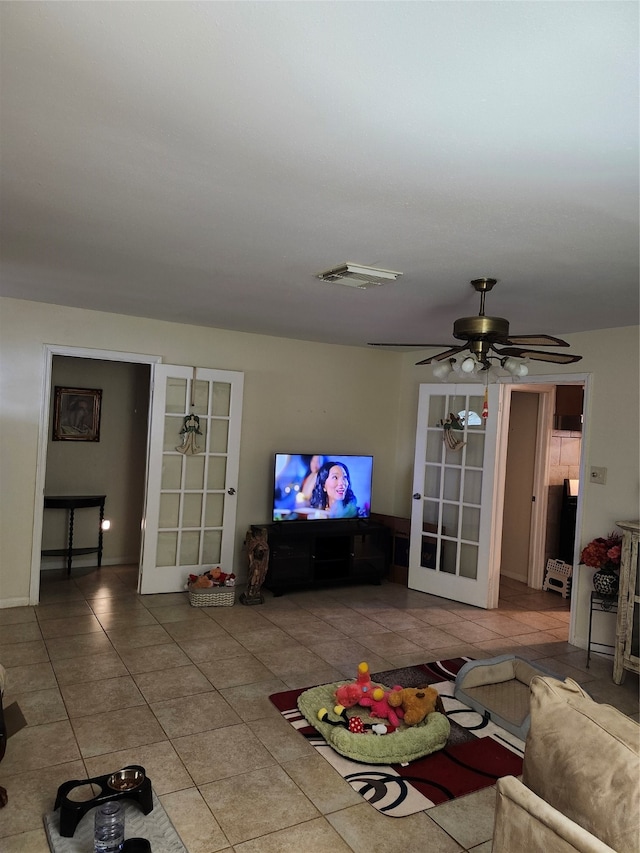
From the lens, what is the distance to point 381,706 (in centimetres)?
328

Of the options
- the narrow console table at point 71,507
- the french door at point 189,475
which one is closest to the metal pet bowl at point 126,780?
the french door at point 189,475

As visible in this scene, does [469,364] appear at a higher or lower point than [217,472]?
higher

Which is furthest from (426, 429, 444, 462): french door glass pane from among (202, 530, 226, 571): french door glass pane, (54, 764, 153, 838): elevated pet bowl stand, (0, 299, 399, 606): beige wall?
(54, 764, 153, 838): elevated pet bowl stand

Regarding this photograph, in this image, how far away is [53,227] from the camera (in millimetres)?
2801

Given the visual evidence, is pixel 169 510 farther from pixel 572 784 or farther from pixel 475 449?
pixel 572 784

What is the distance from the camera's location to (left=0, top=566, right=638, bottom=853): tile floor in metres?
2.51

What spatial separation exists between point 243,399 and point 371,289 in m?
2.58

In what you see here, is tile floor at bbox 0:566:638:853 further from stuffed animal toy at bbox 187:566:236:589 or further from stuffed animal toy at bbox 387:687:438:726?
stuffed animal toy at bbox 387:687:438:726

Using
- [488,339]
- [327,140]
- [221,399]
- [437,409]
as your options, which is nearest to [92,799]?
[327,140]

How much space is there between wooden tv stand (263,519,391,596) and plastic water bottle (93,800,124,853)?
3.43 m

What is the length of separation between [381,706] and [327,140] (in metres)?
2.77

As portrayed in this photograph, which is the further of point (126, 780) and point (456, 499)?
point (456, 499)

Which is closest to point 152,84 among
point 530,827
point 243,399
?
point 530,827

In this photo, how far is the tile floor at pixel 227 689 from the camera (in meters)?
2.51
